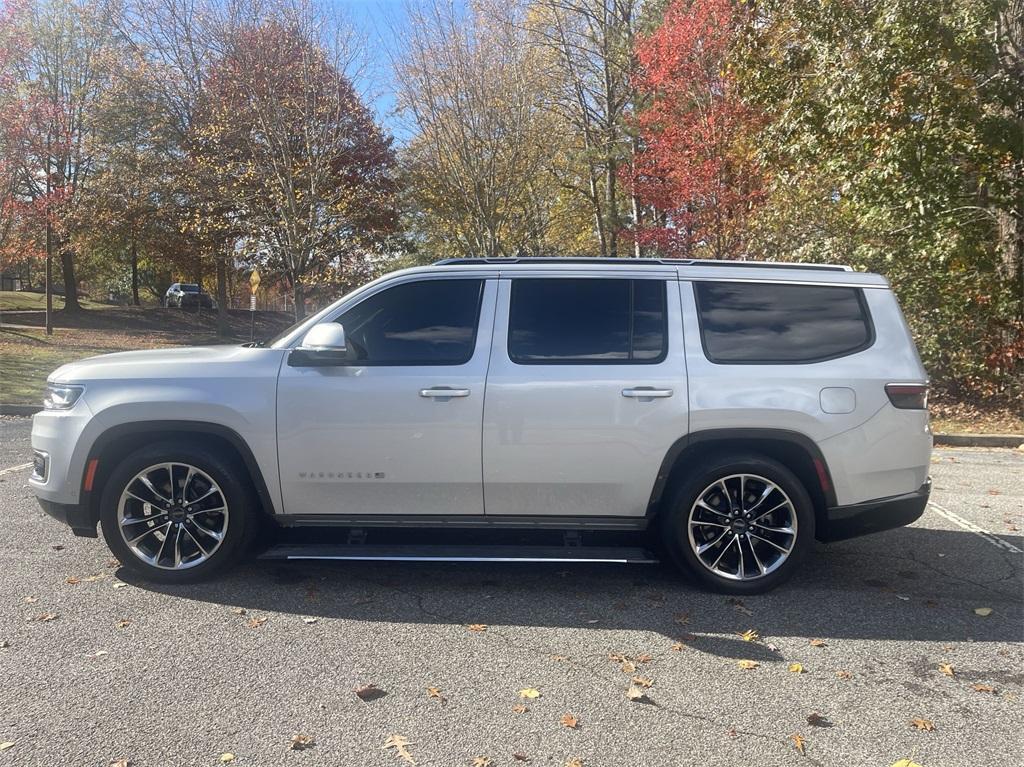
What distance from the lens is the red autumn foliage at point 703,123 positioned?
15.7m

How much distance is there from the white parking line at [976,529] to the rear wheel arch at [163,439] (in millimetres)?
5116

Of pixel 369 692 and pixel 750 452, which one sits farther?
pixel 750 452

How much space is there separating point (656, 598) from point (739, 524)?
0.64m

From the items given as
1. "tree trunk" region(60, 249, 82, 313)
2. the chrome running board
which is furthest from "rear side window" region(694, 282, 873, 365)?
"tree trunk" region(60, 249, 82, 313)

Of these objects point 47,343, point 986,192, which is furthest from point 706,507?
point 47,343

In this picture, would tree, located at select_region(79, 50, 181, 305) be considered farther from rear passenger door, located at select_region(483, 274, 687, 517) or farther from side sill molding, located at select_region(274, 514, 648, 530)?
rear passenger door, located at select_region(483, 274, 687, 517)

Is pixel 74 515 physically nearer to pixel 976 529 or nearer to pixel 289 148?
pixel 976 529

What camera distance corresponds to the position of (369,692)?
3.53 m

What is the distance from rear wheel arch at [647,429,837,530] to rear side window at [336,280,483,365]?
4.35 feet

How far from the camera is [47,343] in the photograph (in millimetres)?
22781

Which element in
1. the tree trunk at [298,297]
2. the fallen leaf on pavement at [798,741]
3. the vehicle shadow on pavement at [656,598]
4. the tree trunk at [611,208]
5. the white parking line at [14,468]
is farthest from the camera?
the tree trunk at [611,208]

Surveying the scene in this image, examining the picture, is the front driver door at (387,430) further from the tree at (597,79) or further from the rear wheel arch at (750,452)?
the tree at (597,79)

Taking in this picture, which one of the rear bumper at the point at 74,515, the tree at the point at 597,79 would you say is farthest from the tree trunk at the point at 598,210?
the rear bumper at the point at 74,515

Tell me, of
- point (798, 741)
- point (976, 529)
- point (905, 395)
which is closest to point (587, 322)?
point (905, 395)
